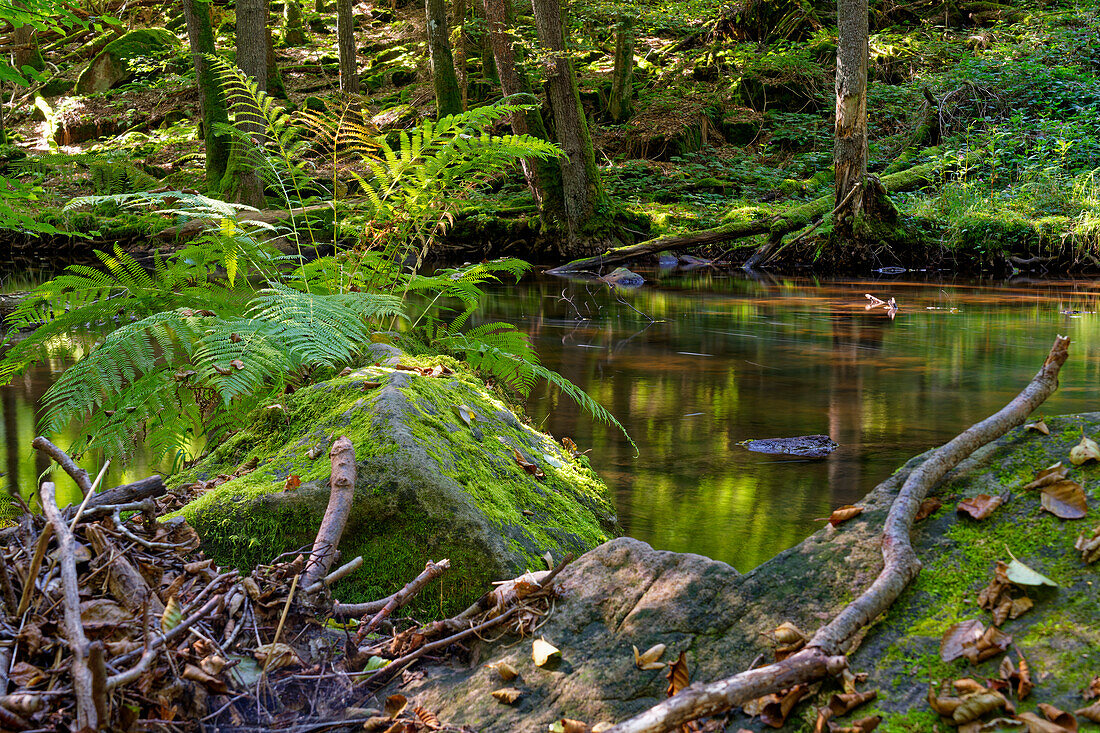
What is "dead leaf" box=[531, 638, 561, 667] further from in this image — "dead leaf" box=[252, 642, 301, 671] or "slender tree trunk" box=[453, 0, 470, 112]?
"slender tree trunk" box=[453, 0, 470, 112]

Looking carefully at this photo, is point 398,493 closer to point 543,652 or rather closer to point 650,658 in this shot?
point 543,652

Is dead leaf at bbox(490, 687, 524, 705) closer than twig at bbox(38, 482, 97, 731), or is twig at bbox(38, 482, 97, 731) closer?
twig at bbox(38, 482, 97, 731)

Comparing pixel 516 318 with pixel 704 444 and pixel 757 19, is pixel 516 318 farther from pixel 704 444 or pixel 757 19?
pixel 757 19

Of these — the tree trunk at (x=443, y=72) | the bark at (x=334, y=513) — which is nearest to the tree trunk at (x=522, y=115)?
the tree trunk at (x=443, y=72)

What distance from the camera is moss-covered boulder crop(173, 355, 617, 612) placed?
2.39 meters

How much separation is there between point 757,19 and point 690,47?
7.02 ft

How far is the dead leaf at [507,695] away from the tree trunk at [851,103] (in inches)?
472

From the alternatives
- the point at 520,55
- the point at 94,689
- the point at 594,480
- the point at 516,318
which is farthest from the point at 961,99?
the point at 94,689

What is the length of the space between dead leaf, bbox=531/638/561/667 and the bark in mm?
640

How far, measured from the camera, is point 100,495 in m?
2.11

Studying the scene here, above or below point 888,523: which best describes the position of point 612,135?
above

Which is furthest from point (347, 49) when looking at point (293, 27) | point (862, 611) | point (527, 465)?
point (862, 611)

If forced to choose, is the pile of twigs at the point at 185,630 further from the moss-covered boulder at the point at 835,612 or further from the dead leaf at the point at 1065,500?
the dead leaf at the point at 1065,500

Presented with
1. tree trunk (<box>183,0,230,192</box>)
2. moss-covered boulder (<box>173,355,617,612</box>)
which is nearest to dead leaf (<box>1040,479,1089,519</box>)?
moss-covered boulder (<box>173,355,617,612</box>)
